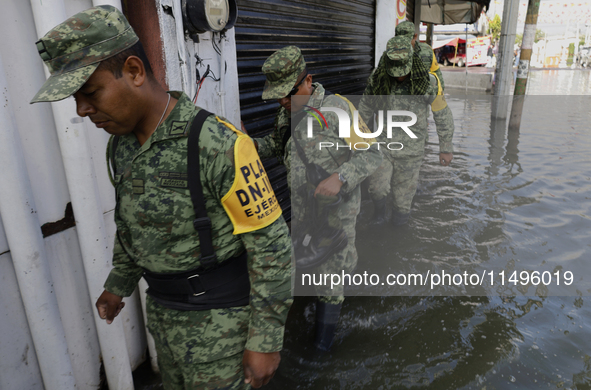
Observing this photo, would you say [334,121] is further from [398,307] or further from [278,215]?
[398,307]

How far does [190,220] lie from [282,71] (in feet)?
4.62

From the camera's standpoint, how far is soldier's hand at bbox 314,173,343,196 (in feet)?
8.16

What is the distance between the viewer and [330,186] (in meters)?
2.51

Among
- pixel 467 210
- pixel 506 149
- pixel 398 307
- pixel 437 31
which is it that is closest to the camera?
pixel 398 307

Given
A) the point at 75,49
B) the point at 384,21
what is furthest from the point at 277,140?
the point at 384,21

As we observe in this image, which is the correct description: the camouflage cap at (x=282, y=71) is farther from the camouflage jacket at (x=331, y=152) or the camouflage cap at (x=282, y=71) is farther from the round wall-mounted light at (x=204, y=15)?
Answer: the round wall-mounted light at (x=204, y=15)

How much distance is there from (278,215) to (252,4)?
2683mm

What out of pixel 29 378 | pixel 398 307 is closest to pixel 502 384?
pixel 398 307

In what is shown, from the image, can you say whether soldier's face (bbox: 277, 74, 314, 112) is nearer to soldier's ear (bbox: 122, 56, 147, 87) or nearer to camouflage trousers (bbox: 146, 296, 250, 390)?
soldier's ear (bbox: 122, 56, 147, 87)

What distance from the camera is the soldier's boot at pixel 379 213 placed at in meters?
5.02

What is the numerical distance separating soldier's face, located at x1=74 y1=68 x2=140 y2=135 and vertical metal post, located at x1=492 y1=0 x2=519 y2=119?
10685 mm

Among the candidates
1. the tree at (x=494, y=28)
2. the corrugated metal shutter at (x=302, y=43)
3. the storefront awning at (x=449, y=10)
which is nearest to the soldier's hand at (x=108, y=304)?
the corrugated metal shutter at (x=302, y=43)

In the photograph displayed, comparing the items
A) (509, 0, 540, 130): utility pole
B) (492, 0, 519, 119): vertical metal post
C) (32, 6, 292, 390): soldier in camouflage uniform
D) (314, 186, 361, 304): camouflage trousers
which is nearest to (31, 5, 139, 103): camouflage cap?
(32, 6, 292, 390): soldier in camouflage uniform

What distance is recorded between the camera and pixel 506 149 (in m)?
8.16
